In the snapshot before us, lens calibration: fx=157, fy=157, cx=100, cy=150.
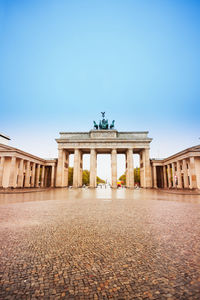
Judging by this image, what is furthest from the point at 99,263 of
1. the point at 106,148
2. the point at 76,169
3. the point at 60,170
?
the point at 60,170

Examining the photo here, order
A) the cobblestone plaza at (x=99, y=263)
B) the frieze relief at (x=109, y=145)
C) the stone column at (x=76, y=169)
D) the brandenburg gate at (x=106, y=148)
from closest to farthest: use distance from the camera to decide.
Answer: the cobblestone plaza at (x=99, y=263) < the brandenburg gate at (x=106, y=148) < the frieze relief at (x=109, y=145) < the stone column at (x=76, y=169)

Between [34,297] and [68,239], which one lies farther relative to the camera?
[68,239]

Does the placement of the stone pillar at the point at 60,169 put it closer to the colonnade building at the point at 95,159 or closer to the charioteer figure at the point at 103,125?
the colonnade building at the point at 95,159

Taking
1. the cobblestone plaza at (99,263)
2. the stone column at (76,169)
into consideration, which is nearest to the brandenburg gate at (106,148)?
the stone column at (76,169)

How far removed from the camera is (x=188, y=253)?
3.50m

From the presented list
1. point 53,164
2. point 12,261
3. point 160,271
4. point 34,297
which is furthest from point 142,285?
point 53,164

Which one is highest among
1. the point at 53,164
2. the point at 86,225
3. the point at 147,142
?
the point at 147,142

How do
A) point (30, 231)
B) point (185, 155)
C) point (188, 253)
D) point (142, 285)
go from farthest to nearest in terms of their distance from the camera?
point (185, 155), point (30, 231), point (188, 253), point (142, 285)

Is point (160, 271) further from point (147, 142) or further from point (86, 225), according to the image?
point (147, 142)

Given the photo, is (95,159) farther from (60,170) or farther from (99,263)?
(99,263)

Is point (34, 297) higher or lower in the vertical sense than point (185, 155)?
lower

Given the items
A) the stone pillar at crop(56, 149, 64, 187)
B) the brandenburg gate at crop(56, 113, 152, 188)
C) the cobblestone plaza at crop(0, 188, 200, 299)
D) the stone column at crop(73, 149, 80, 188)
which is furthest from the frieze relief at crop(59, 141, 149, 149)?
the cobblestone plaza at crop(0, 188, 200, 299)

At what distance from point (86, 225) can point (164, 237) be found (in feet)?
8.84

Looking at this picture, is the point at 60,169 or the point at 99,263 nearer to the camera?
the point at 99,263
